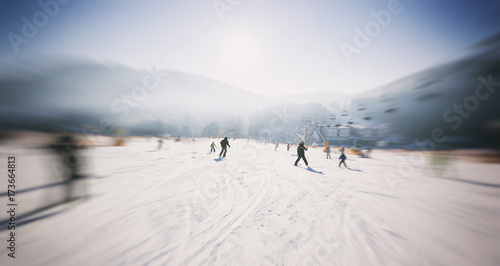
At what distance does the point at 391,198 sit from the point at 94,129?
4317cm

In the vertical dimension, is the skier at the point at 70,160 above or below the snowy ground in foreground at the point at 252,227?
above

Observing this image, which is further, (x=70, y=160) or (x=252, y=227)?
(x=70, y=160)

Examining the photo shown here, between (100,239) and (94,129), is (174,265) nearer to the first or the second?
(100,239)

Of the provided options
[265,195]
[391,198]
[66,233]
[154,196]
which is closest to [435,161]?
[391,198]

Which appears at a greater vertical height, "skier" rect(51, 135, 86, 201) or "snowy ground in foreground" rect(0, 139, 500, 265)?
"skier" rect(51, 135, 86, 201)

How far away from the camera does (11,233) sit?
2.80 metres

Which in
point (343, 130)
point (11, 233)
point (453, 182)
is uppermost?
point (343, 130)

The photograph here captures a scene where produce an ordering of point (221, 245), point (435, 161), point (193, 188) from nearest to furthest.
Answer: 1. point (221, 245)
2. point (193, 188)
3. point (435, 161)

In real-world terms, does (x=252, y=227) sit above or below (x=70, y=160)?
below

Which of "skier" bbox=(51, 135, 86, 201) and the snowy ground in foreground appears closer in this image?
the snowy ground in foreground

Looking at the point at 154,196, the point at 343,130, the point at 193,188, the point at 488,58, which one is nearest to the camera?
the point at 154,196

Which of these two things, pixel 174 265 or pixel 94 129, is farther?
pixel 94 129

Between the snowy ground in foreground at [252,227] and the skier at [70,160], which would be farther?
the skier at [70,160]

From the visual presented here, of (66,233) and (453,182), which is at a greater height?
(66,233)
